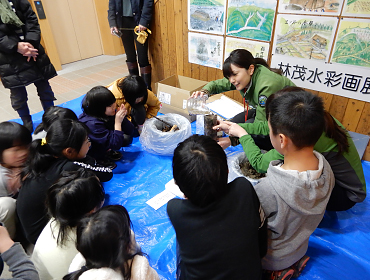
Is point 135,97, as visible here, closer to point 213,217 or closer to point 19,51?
point 19,51

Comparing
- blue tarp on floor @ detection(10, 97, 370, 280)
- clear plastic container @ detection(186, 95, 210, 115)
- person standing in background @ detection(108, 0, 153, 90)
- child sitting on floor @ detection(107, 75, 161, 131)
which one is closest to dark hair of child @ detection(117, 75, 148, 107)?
child sitting on floor @ detection(107, 75, 161, 131)

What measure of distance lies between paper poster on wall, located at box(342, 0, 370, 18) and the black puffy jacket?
2464 mm

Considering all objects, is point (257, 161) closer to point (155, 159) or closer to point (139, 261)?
point (139, 261)

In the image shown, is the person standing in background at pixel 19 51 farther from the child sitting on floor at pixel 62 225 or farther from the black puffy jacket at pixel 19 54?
the child sitting on floor at pixel 62 225

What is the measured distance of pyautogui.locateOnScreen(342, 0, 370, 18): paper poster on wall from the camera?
5.31 ft

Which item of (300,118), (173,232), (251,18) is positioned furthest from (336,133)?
(251,18)

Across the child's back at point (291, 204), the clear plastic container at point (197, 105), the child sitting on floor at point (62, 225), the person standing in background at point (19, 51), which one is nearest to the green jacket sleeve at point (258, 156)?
the child's back at point (291, 204)

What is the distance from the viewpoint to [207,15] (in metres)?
2.42

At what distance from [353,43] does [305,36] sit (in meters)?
0.33

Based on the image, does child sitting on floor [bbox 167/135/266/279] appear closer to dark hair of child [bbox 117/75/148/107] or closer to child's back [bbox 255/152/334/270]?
child's back [bbox 255/152/334/270]

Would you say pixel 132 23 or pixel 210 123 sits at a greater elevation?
pixel 132 23

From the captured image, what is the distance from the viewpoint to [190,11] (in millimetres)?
2510

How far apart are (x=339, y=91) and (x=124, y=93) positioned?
167 cm

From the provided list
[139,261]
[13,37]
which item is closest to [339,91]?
[139,261]
